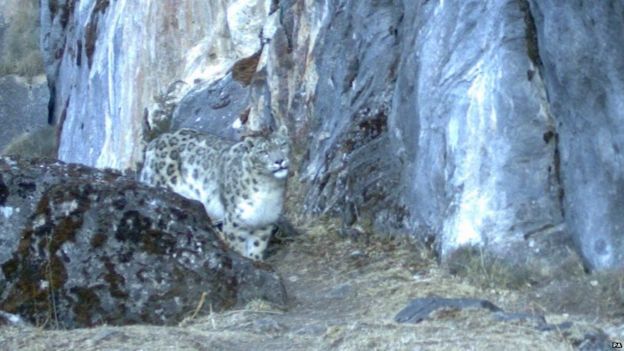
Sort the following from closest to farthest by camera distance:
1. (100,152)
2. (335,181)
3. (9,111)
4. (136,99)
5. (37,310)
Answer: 1. (37,310)
2. (335,181)
3. (136,99)
4. (100,152)
5. (9,111)

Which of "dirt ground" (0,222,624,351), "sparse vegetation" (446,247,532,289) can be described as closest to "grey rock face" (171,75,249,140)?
"dirt ground" (0,222,624,351)

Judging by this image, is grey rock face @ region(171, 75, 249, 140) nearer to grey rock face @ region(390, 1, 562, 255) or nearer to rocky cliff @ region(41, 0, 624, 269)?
rocky cliff @ region(41, 0, 624, 269)

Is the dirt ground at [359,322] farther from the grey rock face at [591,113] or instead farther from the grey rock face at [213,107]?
the grey rock face at [213,107]

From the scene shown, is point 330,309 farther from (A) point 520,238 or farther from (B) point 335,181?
(B) point 335,181

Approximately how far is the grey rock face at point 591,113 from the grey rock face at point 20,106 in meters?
28.6

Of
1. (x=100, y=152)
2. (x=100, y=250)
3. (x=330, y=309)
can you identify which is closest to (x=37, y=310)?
(x=100, y=250)

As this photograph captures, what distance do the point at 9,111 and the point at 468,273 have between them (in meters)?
32.1

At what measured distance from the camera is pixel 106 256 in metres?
9.80

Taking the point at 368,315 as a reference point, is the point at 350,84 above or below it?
above

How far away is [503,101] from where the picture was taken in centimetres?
1163

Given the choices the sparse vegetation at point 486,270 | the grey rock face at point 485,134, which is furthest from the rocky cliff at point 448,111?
the sparse vegetation at point 486,270

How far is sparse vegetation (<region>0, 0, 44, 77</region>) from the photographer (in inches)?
1706

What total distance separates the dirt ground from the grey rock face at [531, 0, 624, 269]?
60 centimetres

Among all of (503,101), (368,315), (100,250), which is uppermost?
(503,101)
